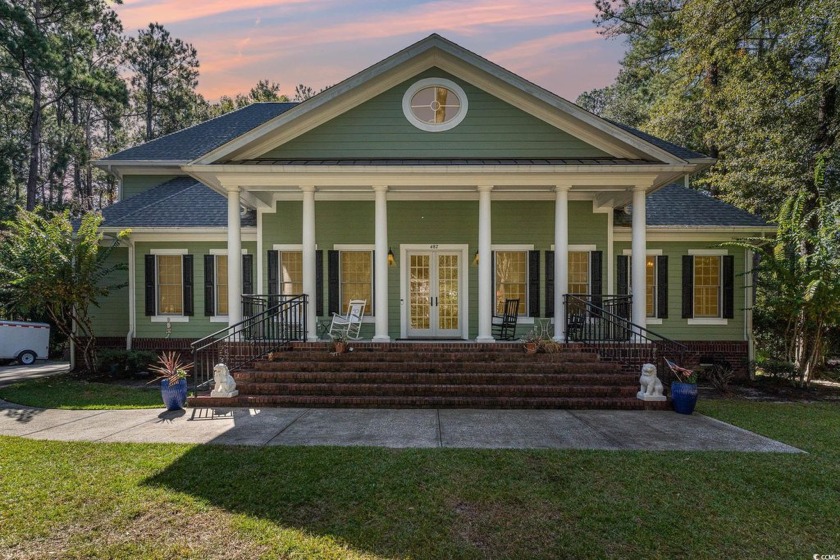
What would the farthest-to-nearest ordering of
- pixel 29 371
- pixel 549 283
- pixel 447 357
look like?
1. pixel 29 371
2. pixel 549 283
3. pixel 447 357

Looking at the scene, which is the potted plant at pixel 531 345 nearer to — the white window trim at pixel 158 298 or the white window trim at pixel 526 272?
the white window trim at pixel 526 272

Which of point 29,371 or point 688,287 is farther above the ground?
point 688,287

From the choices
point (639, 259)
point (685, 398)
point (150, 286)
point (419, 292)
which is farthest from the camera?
point (150, 286)

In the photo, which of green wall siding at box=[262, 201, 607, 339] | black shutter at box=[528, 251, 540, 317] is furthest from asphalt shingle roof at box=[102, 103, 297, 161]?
black shutter at box=[528, 251, 540, 317]

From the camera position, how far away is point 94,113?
30484 millimetres

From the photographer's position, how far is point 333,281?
10.7 m

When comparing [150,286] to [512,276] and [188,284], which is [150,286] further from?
[512,276]

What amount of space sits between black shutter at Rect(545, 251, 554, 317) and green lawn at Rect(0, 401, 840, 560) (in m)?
5.62

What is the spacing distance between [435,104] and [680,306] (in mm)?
7700

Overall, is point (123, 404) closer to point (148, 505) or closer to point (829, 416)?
point (148, 505)

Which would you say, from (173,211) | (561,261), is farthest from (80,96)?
(561,261)

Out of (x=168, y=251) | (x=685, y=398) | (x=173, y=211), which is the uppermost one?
(x=173, y=211)

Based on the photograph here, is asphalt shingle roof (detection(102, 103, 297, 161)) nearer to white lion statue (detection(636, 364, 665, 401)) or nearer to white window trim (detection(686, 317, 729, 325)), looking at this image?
white lion statue (detection(636, 364, 665, 401))

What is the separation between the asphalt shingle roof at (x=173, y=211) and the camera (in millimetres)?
11430
